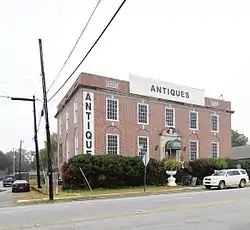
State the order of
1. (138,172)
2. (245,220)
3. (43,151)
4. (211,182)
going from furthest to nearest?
(43,151) → (138,172) → (211,182) → (245,220)

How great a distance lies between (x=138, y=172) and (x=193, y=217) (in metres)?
24.6

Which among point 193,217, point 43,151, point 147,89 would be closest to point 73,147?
point 147,89

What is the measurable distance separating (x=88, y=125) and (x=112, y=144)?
342 centimetres

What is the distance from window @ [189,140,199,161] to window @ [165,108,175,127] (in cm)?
338

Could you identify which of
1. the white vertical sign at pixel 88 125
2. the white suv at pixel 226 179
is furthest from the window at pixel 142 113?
the white suv at pixel 226 179

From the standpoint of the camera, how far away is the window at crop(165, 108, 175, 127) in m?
47.1

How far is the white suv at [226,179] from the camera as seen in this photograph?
3634cm

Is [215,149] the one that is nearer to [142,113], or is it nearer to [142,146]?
[142,146]

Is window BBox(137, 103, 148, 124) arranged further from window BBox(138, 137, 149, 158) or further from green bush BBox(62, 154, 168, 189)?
green bush BBox(62, 154, 168, 189)

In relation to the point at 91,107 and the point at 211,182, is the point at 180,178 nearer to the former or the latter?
the point at 211,182

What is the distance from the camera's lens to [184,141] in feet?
158

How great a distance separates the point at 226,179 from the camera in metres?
37.1

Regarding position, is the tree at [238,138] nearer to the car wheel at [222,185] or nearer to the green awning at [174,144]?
the green awning at [174,144]

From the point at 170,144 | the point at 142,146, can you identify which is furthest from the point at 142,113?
the point at 170,144
